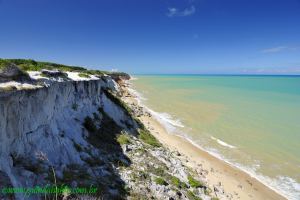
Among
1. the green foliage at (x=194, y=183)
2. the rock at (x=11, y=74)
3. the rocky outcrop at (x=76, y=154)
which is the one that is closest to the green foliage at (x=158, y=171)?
the rocky outcrop at (x=76, y=154)

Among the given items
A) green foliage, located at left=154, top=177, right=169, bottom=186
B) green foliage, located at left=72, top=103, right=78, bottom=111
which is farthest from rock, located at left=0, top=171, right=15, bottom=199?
green foliage, located at left=72, top=103, right=78, bottom=111

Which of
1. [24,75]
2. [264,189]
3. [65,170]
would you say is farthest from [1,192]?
[264,189]

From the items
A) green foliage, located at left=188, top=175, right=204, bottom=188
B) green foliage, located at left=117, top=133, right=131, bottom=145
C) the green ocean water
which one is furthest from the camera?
the green ocean water

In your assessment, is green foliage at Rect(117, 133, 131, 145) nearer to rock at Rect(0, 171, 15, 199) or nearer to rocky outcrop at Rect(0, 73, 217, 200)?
rocky outcrop at Rect(0, 73, 217, 200)

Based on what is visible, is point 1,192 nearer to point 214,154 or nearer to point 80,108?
point 80,108

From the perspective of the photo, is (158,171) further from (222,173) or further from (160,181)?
(222,173)

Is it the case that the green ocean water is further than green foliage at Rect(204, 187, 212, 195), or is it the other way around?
the green ocean water

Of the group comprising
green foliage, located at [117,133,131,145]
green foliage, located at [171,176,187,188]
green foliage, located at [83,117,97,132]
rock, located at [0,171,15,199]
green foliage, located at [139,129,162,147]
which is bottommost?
green foliage, located at [171,176,187,188]
